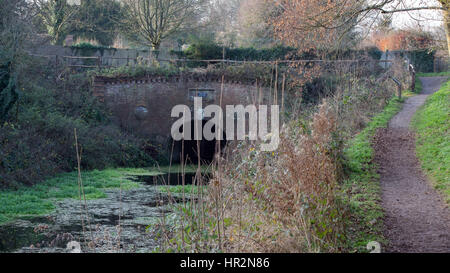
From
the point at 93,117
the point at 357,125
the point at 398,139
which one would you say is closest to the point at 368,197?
the point at 398,139

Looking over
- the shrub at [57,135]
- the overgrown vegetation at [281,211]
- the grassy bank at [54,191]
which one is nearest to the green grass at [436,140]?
the overgrown vegetation at [281,211]

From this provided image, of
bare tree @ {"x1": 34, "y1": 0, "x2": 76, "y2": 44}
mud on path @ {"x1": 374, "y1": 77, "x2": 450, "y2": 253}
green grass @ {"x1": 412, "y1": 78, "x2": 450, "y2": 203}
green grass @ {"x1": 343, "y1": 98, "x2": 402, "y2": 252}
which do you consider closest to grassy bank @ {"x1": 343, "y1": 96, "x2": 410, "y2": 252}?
green grass @ {"x1": 343, "y1": 98, "x2": 402, "y2": 252}

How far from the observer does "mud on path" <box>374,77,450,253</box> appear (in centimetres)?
540

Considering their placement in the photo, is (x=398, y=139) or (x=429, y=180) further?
(x=398, y=139)

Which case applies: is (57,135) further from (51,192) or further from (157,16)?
(157,16)

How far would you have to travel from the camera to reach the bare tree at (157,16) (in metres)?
23.1

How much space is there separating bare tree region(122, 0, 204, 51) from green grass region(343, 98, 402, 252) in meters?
13.6

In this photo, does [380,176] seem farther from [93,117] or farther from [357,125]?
[93,117]

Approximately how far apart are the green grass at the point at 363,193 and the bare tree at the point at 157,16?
13.6 m

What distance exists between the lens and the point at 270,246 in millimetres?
4848

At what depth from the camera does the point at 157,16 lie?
917 inches

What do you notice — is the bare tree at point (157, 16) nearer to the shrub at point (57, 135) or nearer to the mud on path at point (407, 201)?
the shrub at point (57, 135)
